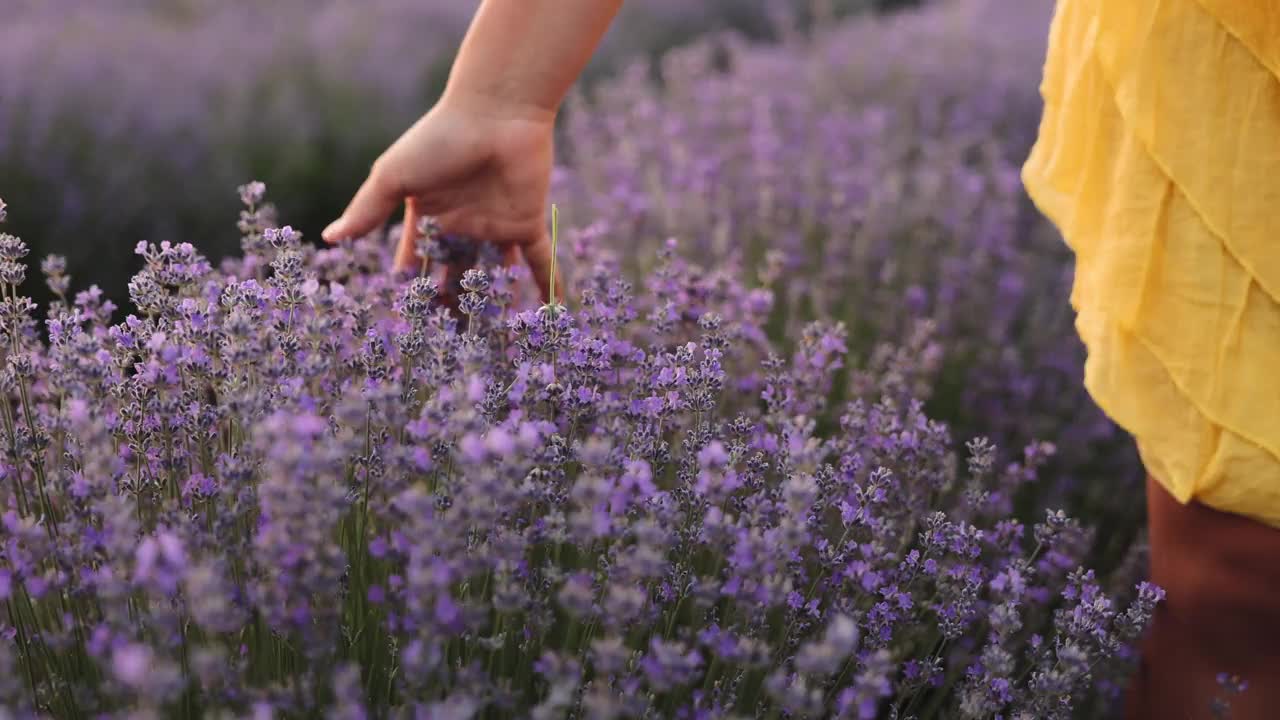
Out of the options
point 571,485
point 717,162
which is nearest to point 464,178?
point 571,485

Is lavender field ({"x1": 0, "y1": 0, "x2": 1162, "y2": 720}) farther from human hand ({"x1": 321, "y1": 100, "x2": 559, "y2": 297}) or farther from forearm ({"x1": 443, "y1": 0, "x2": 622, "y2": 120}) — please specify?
forearm ({"x1": 443, "y1": 0, "x2": 622, "y2": 120})

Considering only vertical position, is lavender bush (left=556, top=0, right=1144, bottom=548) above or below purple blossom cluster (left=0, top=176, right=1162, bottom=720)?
below

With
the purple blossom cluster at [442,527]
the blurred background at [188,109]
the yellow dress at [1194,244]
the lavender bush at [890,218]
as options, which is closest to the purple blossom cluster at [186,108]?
the blurred background at [188,109]

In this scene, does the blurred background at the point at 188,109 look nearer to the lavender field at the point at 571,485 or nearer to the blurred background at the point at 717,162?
the blurred background at the point at 717,162

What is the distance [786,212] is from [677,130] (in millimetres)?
497

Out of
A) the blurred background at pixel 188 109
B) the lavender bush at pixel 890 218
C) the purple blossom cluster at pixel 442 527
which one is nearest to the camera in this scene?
the purple blossom cluster at pixel 442 527

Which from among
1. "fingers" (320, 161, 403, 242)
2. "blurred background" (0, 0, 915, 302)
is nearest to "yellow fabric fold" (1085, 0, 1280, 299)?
"fingers" (320, 161, 403, 242)

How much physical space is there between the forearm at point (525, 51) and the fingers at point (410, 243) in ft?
0.60

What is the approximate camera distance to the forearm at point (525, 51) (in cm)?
163

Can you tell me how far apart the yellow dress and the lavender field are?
18 cm

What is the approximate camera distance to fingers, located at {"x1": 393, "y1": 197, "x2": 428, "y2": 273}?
5.85ft

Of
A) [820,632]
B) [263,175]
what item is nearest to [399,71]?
[263,175]

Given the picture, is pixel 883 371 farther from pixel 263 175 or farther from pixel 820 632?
pixel 263 175

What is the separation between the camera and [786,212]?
3139 millimetres
